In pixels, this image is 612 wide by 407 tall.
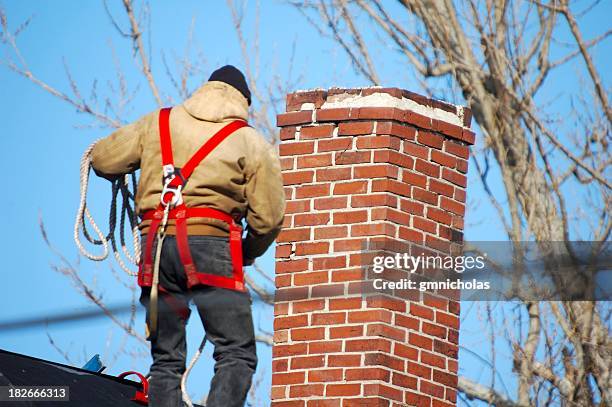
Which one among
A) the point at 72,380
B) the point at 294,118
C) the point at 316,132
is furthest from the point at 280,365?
the point at 294,118

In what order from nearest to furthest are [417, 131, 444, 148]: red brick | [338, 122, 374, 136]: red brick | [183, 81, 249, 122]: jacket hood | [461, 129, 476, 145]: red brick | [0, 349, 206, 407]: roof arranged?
1. [183, 81, 249, 122]: jacket hood
2. [0, 349, 206, 407]: roof
3. [338, 122, 374, 136]: red brick
4. [417, 131, 444, 148]: red brick
5. [461, 129, 476, 145]: red brick

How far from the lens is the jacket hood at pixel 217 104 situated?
6641 mm

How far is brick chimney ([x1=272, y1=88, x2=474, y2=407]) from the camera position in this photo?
27.5 feet

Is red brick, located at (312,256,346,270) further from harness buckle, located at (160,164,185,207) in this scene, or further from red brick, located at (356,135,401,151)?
harness buckle, located at (160,164,185,207)

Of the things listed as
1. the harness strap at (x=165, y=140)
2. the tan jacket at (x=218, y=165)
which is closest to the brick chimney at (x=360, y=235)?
the tan jacket at (x=218, y=165)

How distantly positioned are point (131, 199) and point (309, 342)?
6.13 feet

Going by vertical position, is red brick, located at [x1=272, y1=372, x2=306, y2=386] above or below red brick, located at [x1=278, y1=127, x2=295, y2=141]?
below

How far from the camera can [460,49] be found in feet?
61.7

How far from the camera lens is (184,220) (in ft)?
21.2

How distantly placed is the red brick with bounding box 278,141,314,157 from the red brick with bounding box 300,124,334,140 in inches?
1.6

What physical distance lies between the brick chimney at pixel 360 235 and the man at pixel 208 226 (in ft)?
6.09

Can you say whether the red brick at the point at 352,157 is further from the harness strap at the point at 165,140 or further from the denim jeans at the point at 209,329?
the denim jeans at the point at 209,329

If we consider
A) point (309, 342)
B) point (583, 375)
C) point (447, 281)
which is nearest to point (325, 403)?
point (309, 342)

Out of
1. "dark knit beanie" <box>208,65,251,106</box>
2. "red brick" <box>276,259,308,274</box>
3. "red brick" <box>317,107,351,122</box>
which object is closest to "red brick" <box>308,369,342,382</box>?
"red brick" <box>276,259,308,274</box>
